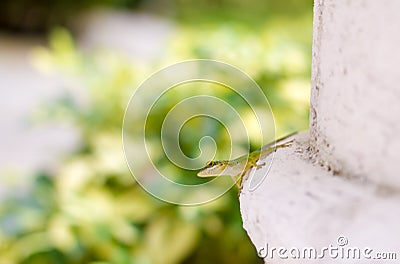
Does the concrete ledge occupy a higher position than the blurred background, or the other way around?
the concrete ledge

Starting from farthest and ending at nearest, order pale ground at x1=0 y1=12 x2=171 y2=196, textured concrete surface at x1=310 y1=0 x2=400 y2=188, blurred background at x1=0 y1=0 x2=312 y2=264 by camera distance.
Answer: pale ground at x1=0 y1=12 x2=171 y2=196
blurred background at x1=0 y1=0 x2=312 y2=264
textured concrete surface at x1=310 y1=0 x2=400 y2=188

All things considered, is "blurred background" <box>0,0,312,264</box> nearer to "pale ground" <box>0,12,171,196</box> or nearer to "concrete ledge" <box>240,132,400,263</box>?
"pale ground" <box>0,12,171,196</box>

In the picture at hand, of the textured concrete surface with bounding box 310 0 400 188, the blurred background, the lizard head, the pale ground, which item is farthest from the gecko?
the pale ground

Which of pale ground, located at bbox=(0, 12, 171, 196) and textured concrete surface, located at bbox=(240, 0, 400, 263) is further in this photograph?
pale ground, located at bbox=(0, 12, 171, 196)

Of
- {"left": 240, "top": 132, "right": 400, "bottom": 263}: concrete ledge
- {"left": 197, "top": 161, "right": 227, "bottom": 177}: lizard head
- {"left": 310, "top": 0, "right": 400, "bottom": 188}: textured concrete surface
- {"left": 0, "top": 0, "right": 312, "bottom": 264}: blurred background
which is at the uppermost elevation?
{"left": 310, "top": 0, "right": 400, "bottom": 188}: textured concrete surface

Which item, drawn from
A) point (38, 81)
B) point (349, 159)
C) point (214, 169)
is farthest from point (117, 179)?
point (38, 81)

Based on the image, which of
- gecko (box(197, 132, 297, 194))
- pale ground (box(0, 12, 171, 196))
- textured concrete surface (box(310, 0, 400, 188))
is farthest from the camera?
pale ground (box(0, 12, 171, 196))

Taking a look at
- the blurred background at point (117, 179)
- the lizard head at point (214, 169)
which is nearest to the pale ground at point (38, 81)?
the blurred background at point (117, 179)
